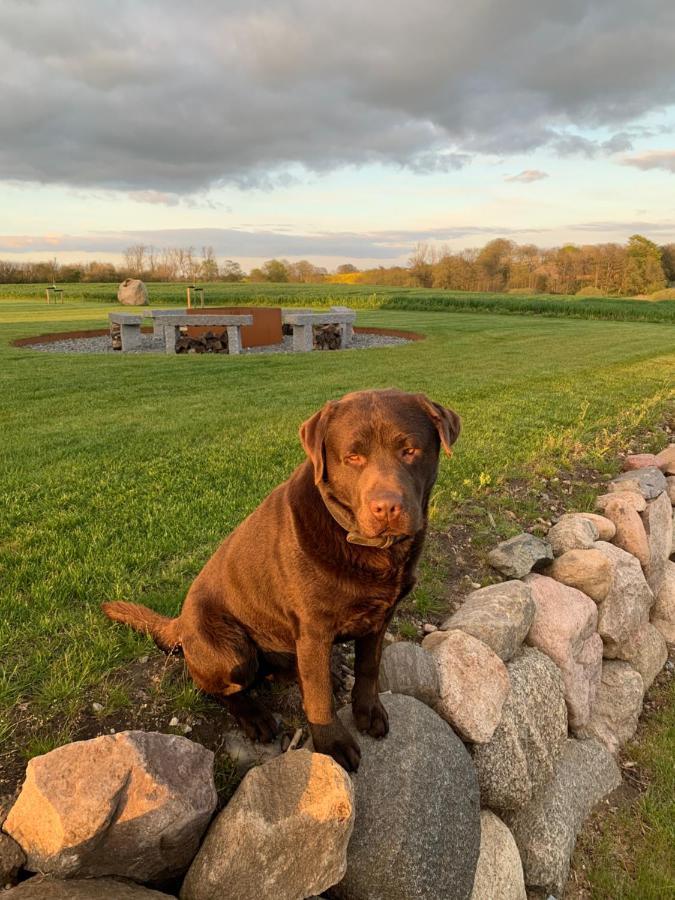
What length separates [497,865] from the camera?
2664 mm

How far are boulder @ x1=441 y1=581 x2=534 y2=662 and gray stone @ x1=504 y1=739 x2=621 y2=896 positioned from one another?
76 centimetres

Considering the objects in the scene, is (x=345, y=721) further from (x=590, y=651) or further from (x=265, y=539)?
(x=590, y=651)

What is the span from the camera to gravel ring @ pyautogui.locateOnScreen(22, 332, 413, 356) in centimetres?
1650

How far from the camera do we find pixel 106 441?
671cm

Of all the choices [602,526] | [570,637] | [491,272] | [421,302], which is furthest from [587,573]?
[491,272]

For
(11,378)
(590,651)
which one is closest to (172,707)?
(590,651)

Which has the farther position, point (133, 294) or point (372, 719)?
point (133, 294)

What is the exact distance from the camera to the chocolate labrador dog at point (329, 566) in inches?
88.4

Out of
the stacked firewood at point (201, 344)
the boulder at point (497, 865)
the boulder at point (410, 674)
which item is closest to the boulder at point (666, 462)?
the boulder at point (410, 674)

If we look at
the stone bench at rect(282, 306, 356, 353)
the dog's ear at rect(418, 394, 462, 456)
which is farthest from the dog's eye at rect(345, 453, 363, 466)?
the stone bench at rect(282, 306, 356, 353)

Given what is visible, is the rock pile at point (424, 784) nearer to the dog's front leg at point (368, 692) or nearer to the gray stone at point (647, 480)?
the dog's front leg at point (368, 692)

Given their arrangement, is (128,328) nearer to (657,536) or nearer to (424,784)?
(657,536)

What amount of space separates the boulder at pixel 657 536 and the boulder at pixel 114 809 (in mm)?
4644

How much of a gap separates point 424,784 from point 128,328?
1638cm
